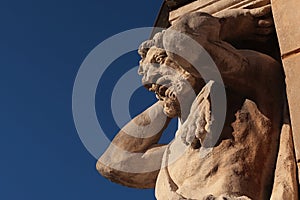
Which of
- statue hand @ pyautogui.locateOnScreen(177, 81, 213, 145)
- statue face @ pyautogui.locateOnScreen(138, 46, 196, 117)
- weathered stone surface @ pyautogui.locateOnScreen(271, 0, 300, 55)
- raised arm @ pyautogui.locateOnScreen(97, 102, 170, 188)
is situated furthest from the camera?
raised arm @ pyautogui.locateOnScreen(97, 102, 170, 188)

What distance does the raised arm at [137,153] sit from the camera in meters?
3.49

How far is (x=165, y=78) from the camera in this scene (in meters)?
3.25

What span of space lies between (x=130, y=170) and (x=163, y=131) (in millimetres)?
294

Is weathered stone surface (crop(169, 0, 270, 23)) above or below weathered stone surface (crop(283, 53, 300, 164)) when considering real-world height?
above

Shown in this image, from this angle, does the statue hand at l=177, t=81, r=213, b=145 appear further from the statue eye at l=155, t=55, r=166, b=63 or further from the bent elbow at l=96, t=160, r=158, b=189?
the bent elbow at l=96, t=160, r=158, b=189

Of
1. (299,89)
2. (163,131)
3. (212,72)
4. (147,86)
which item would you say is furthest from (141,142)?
(299,89)

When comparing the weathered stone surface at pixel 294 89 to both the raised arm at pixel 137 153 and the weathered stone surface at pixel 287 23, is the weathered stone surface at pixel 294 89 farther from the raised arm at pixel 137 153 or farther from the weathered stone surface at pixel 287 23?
the raised arm at pixel 137 153

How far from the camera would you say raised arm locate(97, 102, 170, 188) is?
Result: 349 cm

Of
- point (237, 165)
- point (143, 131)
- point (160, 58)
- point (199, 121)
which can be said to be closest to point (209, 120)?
point (199, 121)

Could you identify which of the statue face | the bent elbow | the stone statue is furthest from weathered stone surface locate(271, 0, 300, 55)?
the bent elbow

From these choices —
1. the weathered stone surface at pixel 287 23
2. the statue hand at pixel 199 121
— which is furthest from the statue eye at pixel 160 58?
the weathered stone surface at pixel 287 23

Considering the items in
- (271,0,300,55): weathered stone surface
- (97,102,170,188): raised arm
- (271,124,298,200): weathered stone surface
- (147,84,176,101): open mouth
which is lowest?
(271,124,298,200): weathered stone surface

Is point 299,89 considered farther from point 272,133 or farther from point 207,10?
point 207,10

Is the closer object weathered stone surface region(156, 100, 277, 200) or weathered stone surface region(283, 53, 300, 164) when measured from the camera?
weathered stone surface region(283, 53, 300, 164)
